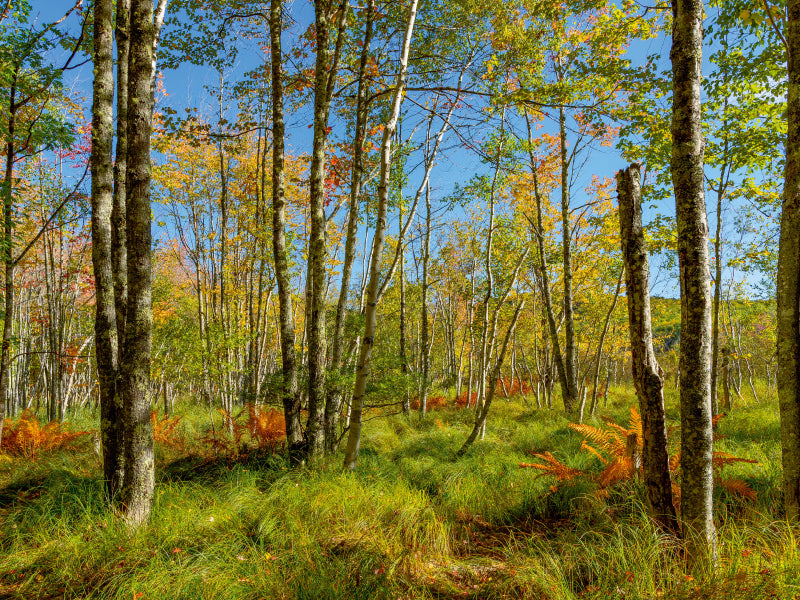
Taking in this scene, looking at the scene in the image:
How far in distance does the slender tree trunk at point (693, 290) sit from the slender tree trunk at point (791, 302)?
0.57 meters

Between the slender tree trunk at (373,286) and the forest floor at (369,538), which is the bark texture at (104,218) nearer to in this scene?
the forest floor at (369,538)

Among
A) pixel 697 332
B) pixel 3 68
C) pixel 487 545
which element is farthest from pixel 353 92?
pixel 487 545

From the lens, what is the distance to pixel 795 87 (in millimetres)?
2350

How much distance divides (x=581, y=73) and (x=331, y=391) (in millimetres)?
4828

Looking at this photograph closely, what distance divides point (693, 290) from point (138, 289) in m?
3.94

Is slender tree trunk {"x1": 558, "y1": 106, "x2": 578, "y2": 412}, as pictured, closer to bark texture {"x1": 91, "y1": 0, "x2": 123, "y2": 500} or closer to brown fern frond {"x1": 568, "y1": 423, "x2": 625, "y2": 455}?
brown fern frond {"x1": 568, "y1": 423, "x2": 625, "y2": 455}

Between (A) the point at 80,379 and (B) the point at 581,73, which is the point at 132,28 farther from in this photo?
(A) the point at 80,379

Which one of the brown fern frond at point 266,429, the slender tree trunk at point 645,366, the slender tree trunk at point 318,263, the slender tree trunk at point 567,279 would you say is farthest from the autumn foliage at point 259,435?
the slender tree trunk at point 567,279

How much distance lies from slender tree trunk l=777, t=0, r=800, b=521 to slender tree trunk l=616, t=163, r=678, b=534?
0.66m

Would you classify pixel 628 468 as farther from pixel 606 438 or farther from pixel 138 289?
pixel 138 289

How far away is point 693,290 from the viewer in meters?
2.23

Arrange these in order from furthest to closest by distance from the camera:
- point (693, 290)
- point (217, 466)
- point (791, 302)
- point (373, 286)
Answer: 1. point (217, 466)
2. point (373, 286)
3. point (791, 302)
4. point (693, 290)

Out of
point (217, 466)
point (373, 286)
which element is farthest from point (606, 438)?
point (217, 466)

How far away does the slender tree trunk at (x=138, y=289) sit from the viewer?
9.94 ft
